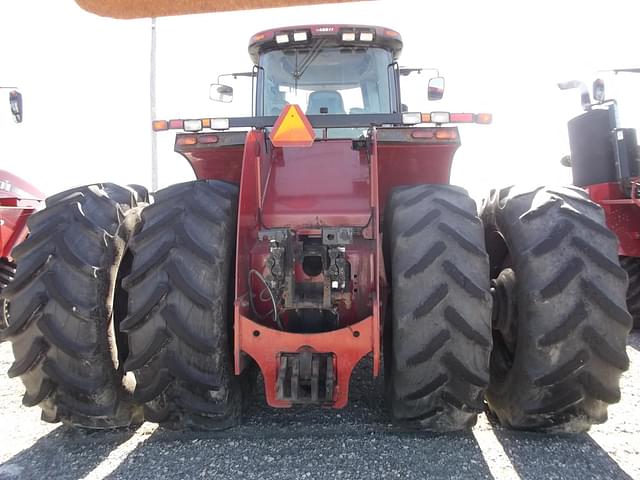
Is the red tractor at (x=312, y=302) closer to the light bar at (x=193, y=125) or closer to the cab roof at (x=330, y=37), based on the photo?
the light bar at (x=193, y=125)

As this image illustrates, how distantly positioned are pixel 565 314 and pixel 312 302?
1.18m

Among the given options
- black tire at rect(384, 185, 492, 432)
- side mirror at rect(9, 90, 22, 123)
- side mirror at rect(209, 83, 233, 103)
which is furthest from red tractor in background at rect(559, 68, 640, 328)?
side mirror at rect(9, 90, 22, 123)

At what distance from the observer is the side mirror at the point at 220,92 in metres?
4.86

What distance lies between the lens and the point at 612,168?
5875 mm

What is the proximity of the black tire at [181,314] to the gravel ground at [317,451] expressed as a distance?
21 cm

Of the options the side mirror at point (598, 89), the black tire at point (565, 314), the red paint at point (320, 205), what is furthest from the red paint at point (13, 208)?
the side mirror at point (598, 89)

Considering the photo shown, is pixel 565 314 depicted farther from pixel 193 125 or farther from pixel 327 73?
pixel 327 73

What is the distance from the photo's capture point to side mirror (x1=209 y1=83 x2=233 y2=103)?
4.86m

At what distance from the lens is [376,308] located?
2.48 m

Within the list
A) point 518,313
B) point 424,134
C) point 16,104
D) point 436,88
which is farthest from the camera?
point 16,104

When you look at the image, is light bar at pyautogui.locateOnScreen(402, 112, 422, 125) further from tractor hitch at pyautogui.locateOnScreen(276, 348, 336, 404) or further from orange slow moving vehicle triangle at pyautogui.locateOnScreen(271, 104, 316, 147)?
tractor hitch at pyautogui.locateOnScreen(276, 348, 336, 404)

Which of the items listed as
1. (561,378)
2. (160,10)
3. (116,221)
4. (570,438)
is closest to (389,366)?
(561,378)

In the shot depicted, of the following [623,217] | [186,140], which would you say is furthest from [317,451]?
[623,217]

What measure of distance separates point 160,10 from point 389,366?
2378mm
